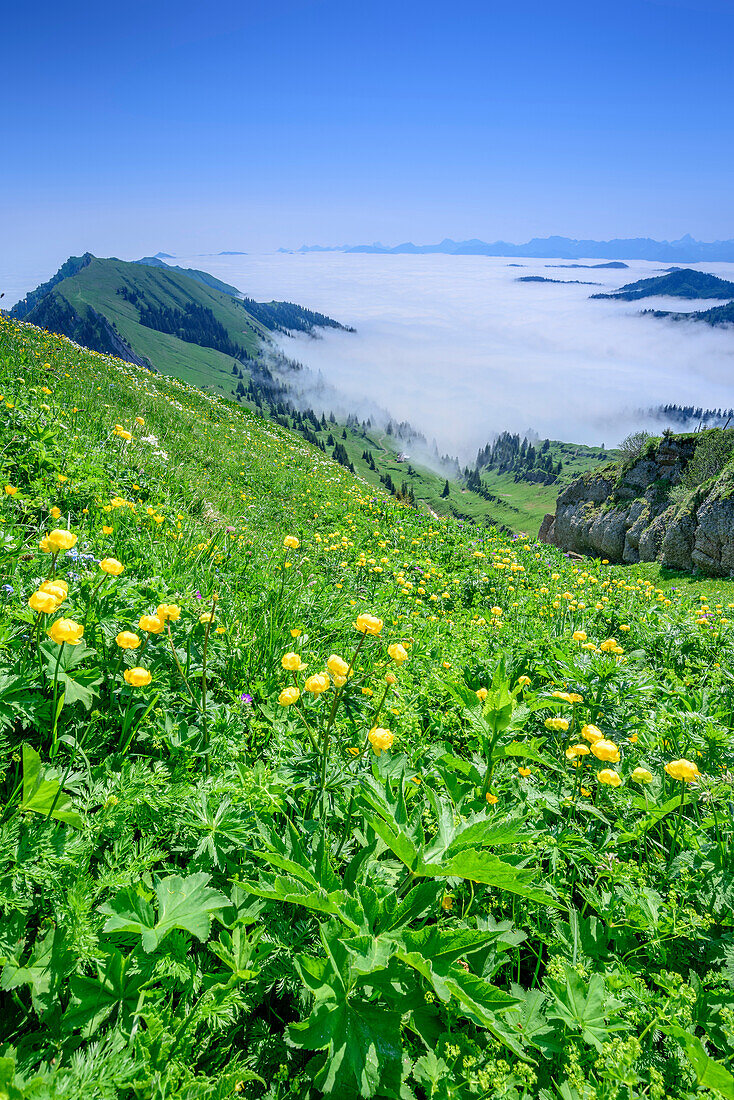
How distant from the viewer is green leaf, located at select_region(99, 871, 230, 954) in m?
1.85

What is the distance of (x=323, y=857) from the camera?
2.07 metres

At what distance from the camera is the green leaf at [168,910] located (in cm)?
185

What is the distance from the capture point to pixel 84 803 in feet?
7.67

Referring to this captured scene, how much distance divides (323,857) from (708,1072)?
5.24 ft

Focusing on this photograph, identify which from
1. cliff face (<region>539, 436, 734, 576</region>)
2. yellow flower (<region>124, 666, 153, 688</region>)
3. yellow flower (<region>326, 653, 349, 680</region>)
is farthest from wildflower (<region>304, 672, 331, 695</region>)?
cliff face (<region>539, 436, 734, 576</region>)

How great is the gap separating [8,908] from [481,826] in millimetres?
1928

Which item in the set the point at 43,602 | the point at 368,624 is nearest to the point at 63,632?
the point at 43,602

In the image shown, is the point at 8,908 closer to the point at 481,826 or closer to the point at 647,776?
the point at 481,826

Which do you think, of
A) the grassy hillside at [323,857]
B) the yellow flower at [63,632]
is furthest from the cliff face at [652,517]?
the yellow flower at [63,632]

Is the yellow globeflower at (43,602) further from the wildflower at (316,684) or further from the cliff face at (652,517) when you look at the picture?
the cliff face at (652,517)

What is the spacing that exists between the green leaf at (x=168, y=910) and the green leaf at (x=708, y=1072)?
1.88 m

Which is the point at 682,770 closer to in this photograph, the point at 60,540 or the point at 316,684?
the point at 316,684

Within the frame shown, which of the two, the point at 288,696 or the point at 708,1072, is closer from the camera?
the point at 708,1072

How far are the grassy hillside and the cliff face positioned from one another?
122 ft
